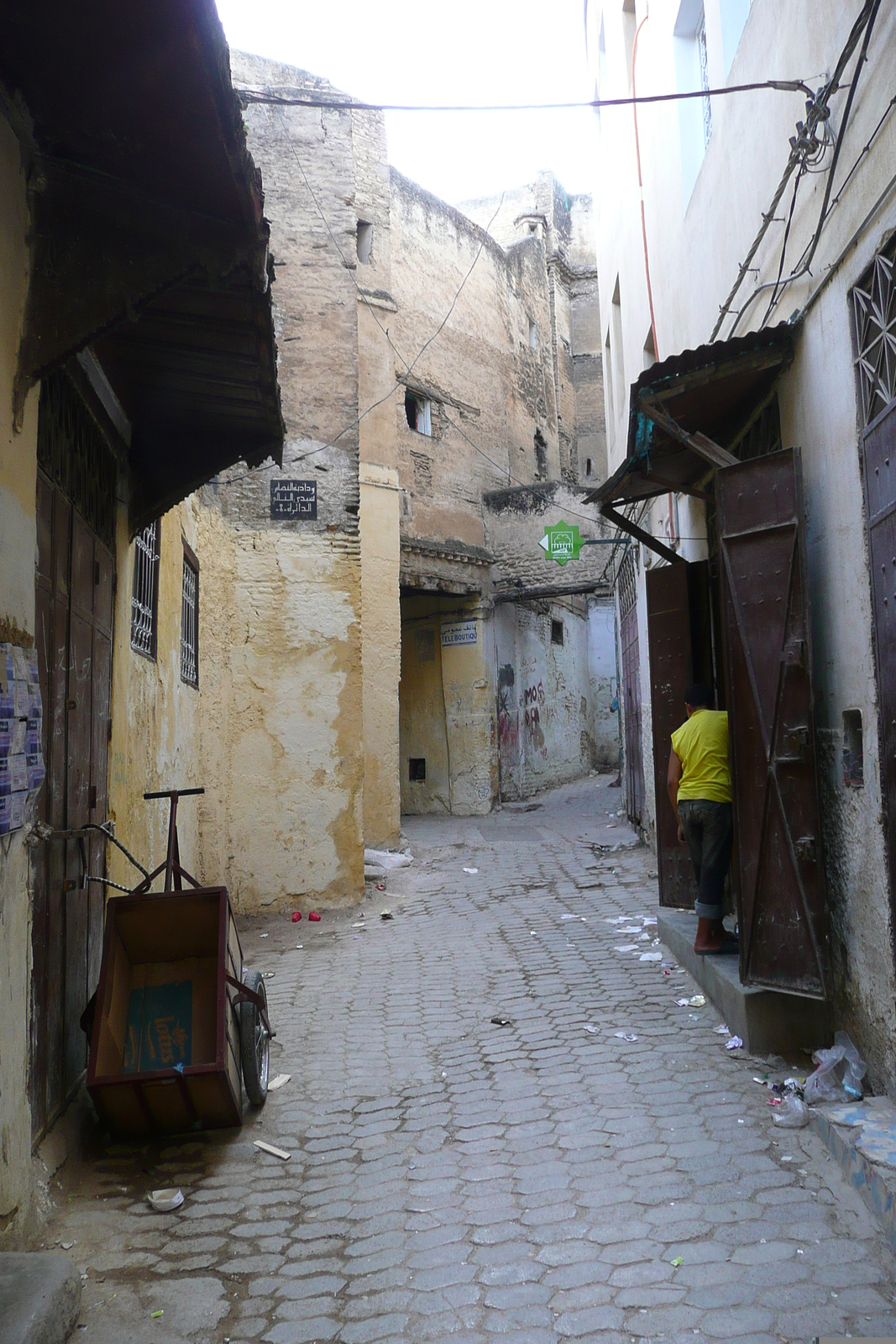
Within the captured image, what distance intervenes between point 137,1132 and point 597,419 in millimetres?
26877

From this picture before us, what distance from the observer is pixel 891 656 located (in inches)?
130

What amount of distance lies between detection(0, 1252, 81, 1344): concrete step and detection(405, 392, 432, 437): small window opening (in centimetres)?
1602

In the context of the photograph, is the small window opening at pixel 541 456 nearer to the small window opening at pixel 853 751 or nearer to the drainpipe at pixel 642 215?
the drainpipe at pixel 642 215

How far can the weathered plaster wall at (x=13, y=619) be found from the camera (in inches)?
108

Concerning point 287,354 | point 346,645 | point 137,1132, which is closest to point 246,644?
point 346,645

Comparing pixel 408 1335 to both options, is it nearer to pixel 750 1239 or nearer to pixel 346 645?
pixel 750 1239

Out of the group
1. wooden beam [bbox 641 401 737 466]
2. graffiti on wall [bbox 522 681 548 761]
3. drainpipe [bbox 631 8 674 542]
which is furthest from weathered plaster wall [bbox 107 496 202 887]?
graffiti on wall [bbox 522 681 548 761]

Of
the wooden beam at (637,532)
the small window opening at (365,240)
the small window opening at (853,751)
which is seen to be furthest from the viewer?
the small window opening at (365,240)

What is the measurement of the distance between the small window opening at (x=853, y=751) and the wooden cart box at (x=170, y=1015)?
2756 mm

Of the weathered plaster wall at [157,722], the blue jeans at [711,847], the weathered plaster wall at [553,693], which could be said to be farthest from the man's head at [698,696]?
the weathered plaster wall at [553,693]

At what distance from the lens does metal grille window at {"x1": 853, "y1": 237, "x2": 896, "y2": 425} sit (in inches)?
131

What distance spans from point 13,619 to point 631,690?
10.7 metres

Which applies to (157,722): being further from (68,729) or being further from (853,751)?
(853,751)

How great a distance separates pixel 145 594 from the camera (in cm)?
614
